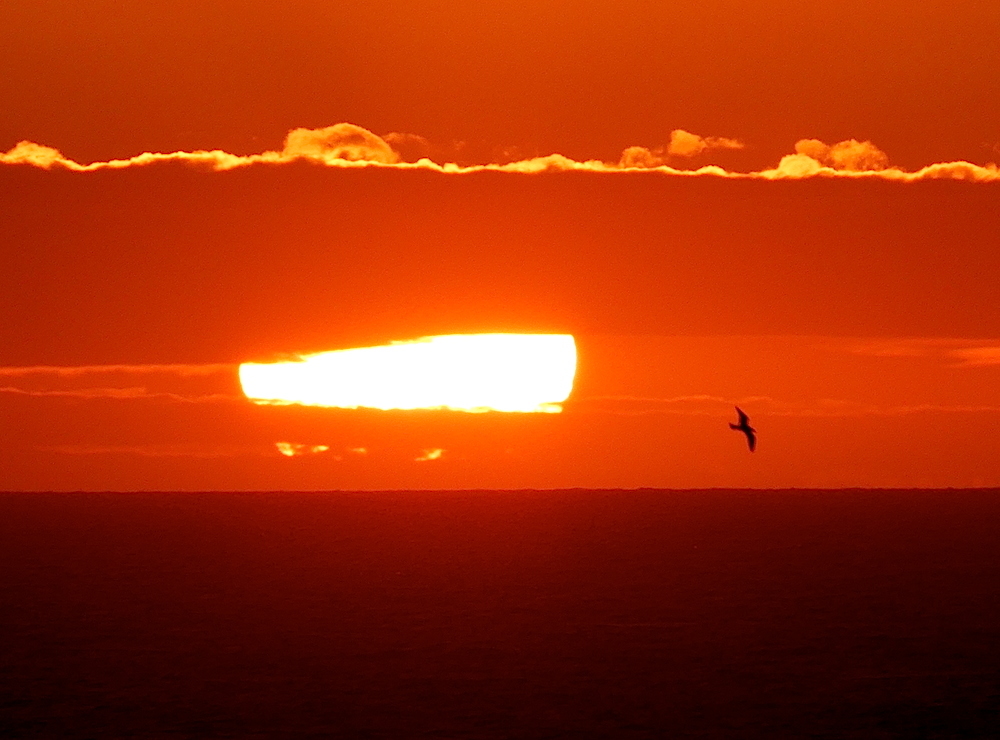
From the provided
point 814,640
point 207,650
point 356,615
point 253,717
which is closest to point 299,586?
point 356,615

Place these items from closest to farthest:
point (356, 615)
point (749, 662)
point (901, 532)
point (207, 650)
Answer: point (749, 662) < point (207, 650) < point (356, 615) < point (901, 532)

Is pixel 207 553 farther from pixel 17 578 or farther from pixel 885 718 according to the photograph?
pixel 885 718

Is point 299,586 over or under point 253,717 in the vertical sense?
over

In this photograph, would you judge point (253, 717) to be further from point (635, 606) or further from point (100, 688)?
point (635, 606)

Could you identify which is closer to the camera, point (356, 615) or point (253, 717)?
point (253, 717)

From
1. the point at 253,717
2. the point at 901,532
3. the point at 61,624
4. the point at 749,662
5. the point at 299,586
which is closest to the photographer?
the point at 253,717

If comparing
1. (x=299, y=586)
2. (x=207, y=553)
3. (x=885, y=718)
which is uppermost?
(x=207, y=553)
